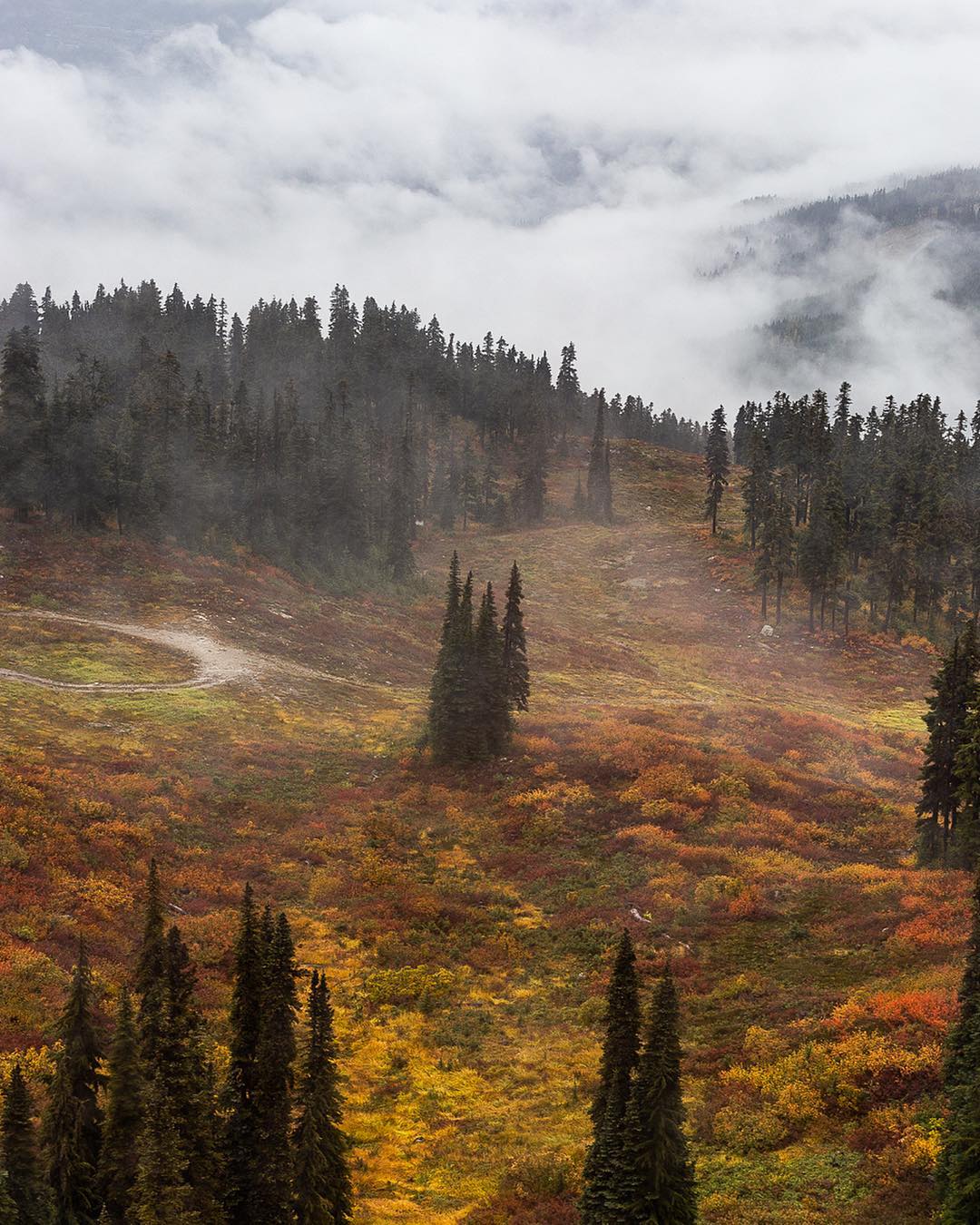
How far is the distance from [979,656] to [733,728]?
85.1ft

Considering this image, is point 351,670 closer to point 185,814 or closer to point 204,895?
point 185,814

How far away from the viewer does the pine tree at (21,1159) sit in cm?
1677

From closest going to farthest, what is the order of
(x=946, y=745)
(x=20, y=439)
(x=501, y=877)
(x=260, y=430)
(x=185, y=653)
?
1. (x=946, y=745)
2. (x=501, y=877)
3. (x=185, y=653)
4. (x=20, y=439)
5. (x=260, y=430)

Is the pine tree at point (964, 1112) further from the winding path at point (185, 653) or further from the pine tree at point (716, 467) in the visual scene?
the pine tree at point (716, 467)

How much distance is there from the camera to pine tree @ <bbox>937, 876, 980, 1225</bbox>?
52.5 ft

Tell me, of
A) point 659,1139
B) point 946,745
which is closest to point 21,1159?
point 659,1139

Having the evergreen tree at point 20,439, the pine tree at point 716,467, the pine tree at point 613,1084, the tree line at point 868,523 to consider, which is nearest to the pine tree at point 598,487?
the pine tree at point 716,467

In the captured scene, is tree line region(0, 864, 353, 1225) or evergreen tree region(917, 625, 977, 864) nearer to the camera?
tree line region(0, 864, 353, 1225)

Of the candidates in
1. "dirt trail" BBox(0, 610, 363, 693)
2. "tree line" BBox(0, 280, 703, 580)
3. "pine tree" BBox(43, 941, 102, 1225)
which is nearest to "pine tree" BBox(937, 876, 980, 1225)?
"pine tree" BBox(43, 941, 102, 1225)

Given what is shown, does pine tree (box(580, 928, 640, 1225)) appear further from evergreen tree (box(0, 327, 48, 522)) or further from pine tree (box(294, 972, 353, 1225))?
evergreen tree (box(0, 327, 48, 522))

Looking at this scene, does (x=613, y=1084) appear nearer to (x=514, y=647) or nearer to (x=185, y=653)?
(x=514, y=647)

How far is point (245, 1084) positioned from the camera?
18875 mm

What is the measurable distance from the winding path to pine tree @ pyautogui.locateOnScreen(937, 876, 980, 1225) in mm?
55921

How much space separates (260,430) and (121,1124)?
4238 inches
